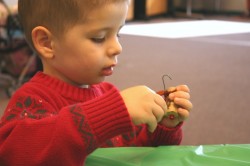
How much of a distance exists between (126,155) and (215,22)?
4.45m

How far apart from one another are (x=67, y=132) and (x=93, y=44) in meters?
0.16

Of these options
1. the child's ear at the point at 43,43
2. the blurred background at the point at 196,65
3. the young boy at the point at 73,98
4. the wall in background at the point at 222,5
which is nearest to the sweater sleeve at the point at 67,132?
the young boy at the point at 73,98

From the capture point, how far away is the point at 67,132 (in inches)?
19.5

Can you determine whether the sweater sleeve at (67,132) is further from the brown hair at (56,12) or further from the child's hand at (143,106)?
the brown hair at (56,12)

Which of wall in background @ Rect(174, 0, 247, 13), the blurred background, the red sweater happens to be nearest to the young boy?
the red sweater

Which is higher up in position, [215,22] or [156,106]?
[156,106]

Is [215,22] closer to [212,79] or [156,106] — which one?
[212,79]

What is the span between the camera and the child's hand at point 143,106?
502 mm

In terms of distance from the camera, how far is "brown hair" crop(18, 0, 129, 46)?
57 centimetres

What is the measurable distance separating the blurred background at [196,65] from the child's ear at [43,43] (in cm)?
118

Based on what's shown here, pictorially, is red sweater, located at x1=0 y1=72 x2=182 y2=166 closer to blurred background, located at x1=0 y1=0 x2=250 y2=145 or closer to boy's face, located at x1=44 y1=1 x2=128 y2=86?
boy's face, located at x1=44 y1=1 x2=128 y2=86

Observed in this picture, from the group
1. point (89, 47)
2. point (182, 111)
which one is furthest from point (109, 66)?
point (182, 111)

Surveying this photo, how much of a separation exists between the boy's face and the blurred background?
116 centimetres

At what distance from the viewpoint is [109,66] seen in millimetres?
601
